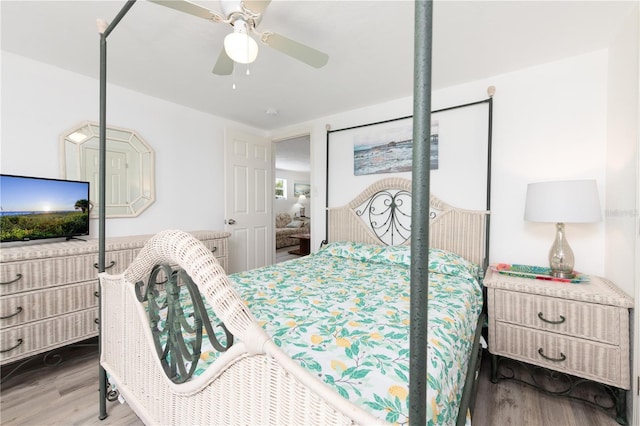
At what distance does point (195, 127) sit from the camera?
3363mm

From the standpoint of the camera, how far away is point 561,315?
1736 millimetres

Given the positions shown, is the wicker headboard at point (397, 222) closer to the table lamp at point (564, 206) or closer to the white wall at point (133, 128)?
the table lamp at point (564, 206)

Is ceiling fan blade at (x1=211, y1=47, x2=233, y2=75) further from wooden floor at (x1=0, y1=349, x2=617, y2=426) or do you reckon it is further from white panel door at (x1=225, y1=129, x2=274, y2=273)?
wooden floor at (x1=0, y1=349, x2=617, y2=426)

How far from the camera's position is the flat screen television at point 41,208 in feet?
6.64

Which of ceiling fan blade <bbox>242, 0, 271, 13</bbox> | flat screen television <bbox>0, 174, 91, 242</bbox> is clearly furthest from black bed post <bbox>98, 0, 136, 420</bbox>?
flat screen television <bbox>0, 174, 91, 242</bbox>

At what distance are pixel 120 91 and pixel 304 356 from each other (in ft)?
10.1

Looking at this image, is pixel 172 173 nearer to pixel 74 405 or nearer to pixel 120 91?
pixel 120 91

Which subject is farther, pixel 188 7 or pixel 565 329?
Answer: pixel 565 329

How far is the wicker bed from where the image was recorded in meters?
0.62

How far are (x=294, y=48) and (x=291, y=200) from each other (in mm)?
7779

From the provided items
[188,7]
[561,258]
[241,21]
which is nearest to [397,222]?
[561,258]

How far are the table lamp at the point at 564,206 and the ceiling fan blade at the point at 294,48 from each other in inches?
67.5

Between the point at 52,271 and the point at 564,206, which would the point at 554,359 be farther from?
the point at 52,271

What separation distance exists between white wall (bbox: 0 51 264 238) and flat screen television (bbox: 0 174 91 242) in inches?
6.6
